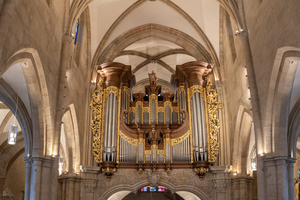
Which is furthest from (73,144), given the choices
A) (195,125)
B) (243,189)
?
(243,189)

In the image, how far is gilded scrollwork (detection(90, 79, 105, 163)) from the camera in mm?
15734

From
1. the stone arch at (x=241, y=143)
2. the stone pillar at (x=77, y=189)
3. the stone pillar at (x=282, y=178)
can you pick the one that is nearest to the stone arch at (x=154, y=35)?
the stone arch at (x=241, y=143)

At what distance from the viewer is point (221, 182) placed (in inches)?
600

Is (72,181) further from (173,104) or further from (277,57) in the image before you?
(277,57)

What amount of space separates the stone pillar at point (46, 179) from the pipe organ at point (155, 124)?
167 inches

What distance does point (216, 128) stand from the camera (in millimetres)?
15781

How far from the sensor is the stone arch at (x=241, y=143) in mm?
14446

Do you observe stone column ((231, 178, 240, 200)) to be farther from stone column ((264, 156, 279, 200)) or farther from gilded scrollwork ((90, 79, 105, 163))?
gilded scrollwork ((90, 79, 105, 163))

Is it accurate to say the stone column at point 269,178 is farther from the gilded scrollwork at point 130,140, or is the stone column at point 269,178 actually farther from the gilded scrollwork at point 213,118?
the gilded scrollwork at point 130,140

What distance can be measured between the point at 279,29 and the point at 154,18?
30.0ft

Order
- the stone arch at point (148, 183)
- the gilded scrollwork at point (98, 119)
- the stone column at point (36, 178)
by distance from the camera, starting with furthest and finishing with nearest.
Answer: the gilded scrollwork at point (98, 119) → the stone arch at point (148, 183) → the stone column at point (36, 178)

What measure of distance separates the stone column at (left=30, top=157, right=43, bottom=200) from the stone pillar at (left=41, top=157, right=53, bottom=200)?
4.9 inches

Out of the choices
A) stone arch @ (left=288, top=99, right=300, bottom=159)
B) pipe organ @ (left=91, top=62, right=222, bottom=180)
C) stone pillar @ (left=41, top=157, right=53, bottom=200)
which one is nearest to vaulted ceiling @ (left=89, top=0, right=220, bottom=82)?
pipe organ @ (left=91, top=62, right=222, bottom=180)

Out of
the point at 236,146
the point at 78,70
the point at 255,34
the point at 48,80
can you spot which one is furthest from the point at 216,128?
the point at 48,80
